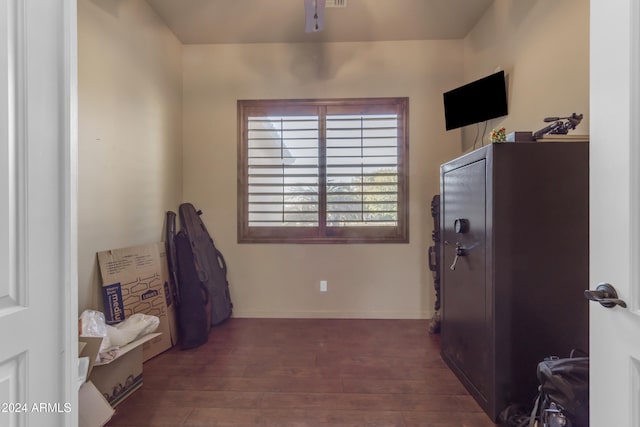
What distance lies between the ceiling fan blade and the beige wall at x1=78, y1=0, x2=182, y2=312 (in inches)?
55.3

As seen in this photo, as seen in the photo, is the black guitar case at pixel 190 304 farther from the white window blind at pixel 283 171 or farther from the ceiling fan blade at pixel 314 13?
the ceiling fan blade at pixel 314 13

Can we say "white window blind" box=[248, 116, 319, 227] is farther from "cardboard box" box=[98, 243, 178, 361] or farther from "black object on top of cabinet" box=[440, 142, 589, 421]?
"black object on top of cabinet" box=[440, 142, 589, 421]

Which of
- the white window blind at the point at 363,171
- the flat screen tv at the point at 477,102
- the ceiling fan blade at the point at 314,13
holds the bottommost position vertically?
the white window blind at the point at 363,171

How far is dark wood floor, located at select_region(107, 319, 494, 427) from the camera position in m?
1.68

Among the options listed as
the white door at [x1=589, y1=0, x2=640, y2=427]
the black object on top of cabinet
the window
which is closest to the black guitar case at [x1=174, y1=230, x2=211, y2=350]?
the window

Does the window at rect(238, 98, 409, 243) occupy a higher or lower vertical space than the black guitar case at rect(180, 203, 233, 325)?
higher

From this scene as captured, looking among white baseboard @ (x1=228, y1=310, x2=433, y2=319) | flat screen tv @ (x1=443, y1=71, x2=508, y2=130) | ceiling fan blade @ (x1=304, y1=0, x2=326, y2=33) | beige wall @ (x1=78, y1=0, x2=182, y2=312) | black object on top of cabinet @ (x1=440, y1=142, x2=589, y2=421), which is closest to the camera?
black object on top of cabinet @ (x1=440, y1=142, x2=589, y2=421)

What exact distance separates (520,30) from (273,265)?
2983 mm

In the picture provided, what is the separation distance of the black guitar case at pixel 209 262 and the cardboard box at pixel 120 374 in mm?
927

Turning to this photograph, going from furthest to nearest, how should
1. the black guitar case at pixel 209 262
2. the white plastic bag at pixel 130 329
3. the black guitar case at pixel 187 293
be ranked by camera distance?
1. the black guitar case at pixel 209 262
2. the black guitar case at pixel 187 293
3. the white plastic bag at pixel 130 329

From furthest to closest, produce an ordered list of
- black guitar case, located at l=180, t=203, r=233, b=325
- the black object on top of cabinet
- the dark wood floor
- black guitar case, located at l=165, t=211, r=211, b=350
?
black guitar case, located at l=180, t=203, r=233, b=325, black guitar case, located at l=165, t=211, r=211, b=350, the dark wood floor, the black object on top of cabinet

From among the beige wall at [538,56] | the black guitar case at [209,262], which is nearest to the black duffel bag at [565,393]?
the beige wall at [538,56]

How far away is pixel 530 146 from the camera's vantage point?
1.56 m

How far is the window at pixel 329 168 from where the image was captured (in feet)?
10.6
